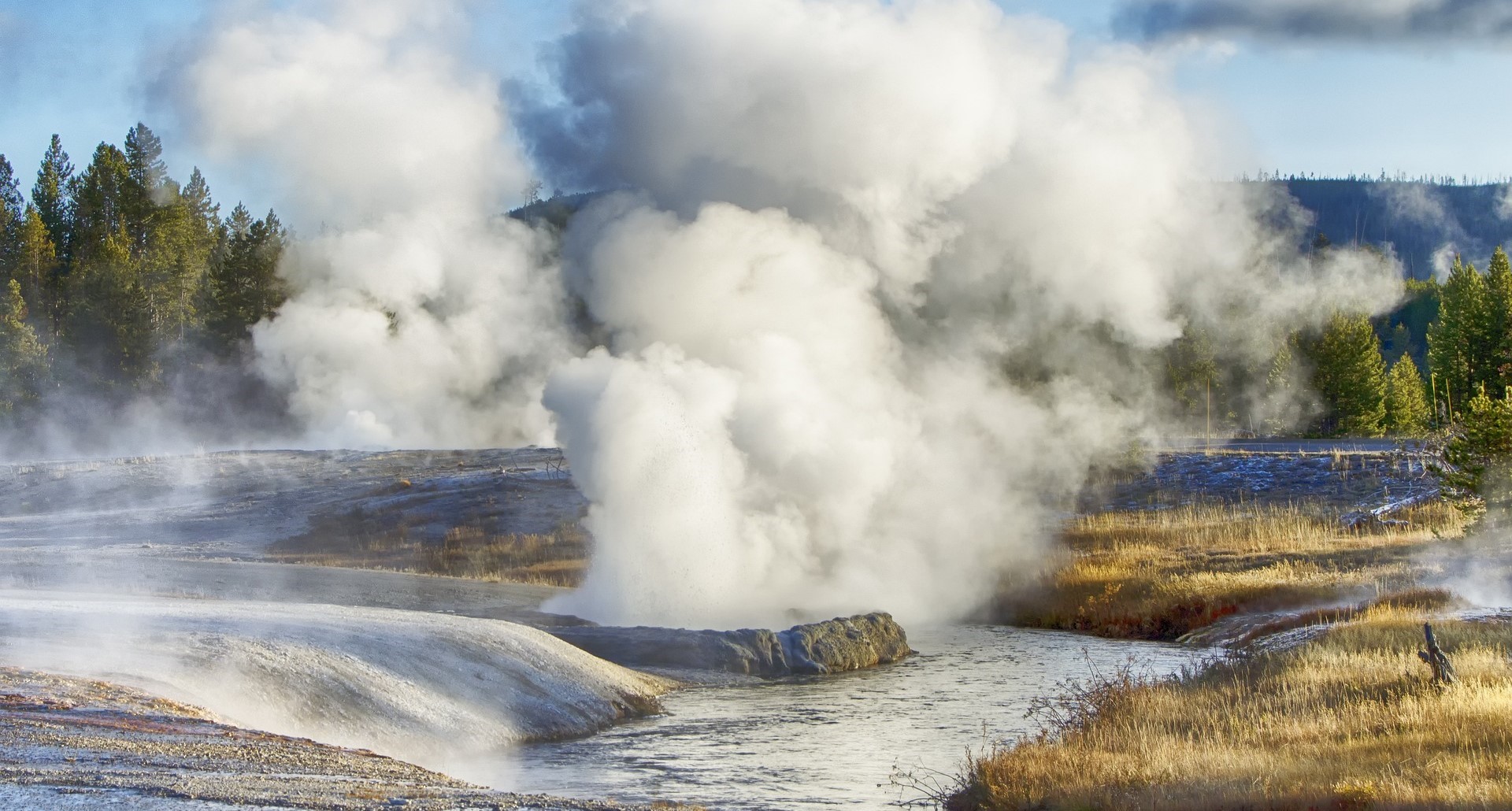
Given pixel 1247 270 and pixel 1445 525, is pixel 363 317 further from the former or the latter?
pixel 1445 525

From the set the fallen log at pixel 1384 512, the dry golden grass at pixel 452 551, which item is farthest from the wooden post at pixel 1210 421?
the dry golden grass at pixel 452 551

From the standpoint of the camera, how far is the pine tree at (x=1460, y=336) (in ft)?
270

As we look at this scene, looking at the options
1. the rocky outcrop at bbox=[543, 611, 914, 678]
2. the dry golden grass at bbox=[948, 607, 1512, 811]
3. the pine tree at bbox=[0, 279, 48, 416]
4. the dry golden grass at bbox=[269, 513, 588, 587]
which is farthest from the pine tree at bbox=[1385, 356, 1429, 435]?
the pine tree at bbox=[0, 279, 48, 416]

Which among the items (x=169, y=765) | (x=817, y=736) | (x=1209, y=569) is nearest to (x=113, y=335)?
(x=1209, y=569)

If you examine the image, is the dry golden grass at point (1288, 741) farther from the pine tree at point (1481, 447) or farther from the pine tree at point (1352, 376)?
the pine tree at point (1352, 376)

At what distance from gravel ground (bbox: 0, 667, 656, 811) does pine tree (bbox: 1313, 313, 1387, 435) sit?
87246mm

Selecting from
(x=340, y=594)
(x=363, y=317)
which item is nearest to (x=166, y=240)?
(x=363, y=317)

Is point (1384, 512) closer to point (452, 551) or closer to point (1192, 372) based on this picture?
point (452, 551)

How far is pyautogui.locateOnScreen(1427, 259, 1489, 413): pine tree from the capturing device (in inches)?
3246

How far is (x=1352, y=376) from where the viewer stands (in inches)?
3568

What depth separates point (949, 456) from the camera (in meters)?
35.8

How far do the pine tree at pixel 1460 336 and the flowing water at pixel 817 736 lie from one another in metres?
60.4

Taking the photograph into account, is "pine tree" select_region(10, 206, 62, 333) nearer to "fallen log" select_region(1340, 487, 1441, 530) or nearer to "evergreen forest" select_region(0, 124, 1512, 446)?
"evergreen forest" select_region(0, 124, 1512, 446)

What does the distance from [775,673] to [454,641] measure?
6.15 metres
